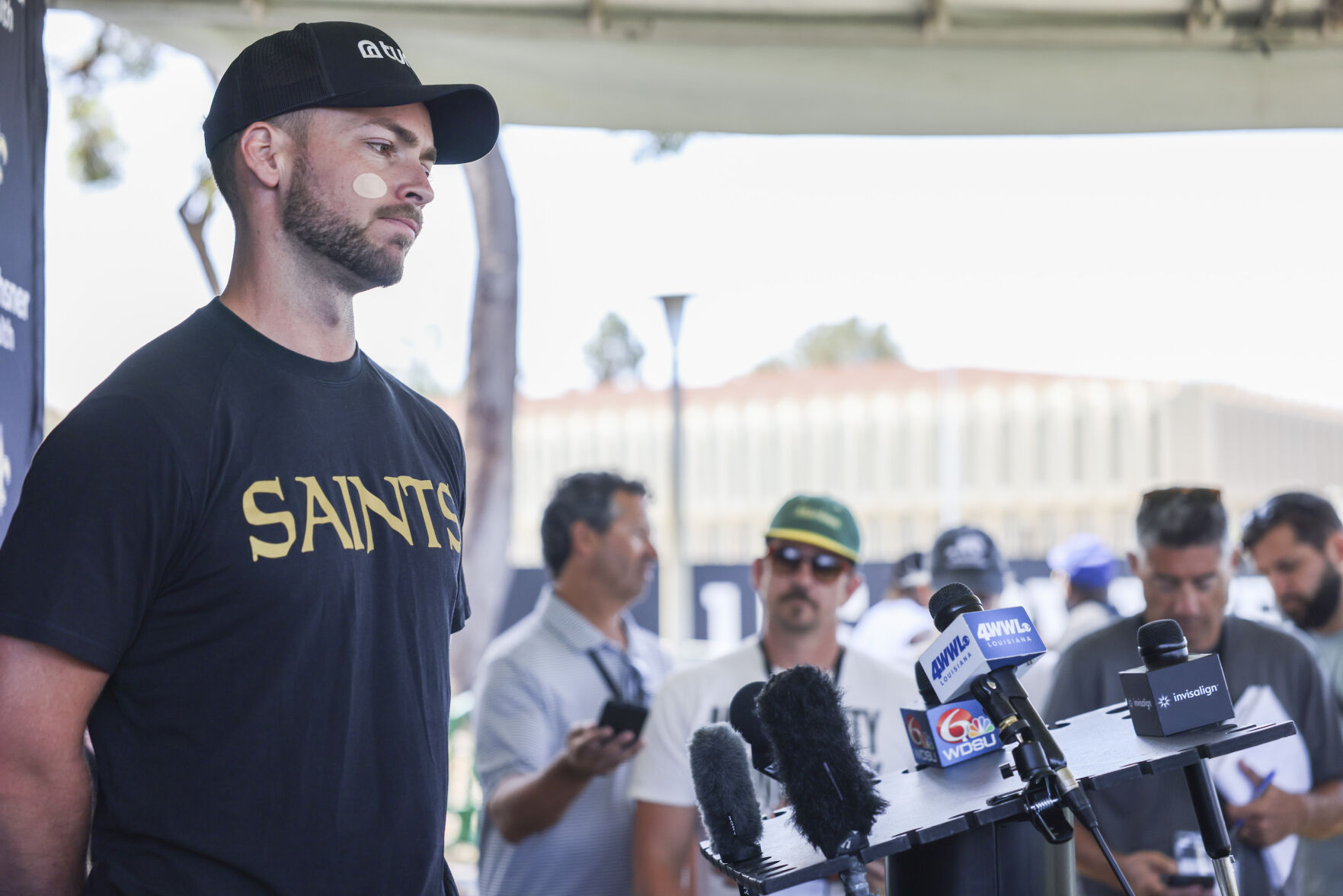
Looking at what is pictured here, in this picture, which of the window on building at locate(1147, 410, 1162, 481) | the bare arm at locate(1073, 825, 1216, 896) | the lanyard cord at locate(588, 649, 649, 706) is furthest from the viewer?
the window on building at locate(1147, 410, 1162, 481)

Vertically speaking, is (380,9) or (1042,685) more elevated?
(380,9)

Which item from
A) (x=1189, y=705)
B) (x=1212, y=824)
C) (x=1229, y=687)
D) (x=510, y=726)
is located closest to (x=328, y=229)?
(x=1189, y=705)

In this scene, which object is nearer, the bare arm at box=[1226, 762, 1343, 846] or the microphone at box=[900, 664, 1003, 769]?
the microphone at box=[900, 664, 1003, 769]

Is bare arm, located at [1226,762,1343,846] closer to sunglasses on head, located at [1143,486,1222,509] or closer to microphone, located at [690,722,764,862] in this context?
sunglasses on head, located at [1143,486,1222,509]

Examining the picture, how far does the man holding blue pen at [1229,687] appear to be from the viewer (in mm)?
2975

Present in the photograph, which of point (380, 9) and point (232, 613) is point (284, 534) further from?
point (380, 9)

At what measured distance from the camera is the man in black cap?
5.18 feet

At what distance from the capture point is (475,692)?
4004 mm

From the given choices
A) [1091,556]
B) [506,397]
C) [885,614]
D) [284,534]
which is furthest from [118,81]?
[284,534]

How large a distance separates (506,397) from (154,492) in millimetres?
9558

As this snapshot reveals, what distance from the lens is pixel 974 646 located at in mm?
1464

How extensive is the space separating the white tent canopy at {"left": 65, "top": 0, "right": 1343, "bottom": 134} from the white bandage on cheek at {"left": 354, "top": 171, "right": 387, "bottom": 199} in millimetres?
1349

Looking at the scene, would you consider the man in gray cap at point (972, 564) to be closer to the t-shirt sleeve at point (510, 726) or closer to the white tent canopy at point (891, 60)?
the t-shirt sleeve at point (510, 726)

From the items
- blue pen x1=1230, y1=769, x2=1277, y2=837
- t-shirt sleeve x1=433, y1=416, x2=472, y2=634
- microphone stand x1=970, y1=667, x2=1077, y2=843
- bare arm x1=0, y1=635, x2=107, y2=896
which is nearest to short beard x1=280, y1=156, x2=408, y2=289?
t-shirt sleeve x1=433, y1=416, x2=472, y2=634
